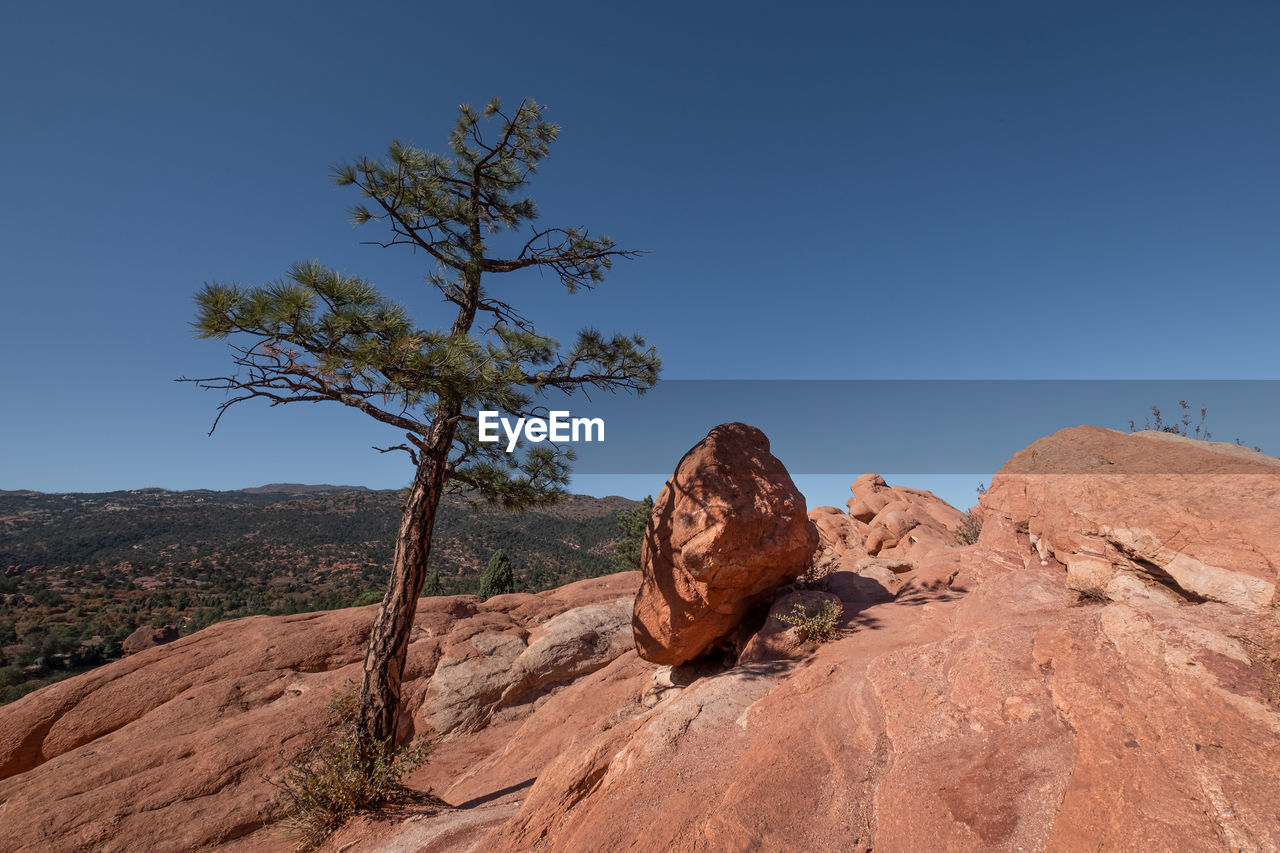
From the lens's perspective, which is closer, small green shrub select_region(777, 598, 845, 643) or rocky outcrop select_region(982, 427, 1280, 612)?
rocky outcrop select_region(982, 427, 1280, 612)

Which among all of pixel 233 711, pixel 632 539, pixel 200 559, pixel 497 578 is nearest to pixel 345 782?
pixel 233 711

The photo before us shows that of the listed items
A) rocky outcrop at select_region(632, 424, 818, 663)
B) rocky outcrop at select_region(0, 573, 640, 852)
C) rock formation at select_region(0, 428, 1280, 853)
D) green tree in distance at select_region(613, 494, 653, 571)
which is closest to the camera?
rock formation at select_region(0, 428, 1280, 853)

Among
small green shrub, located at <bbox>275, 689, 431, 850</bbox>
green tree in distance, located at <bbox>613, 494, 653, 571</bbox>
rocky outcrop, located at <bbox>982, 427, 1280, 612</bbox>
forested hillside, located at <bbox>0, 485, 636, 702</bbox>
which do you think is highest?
rocky outcrop, located at <bbox>982, 427, 1280, 612</bbox>

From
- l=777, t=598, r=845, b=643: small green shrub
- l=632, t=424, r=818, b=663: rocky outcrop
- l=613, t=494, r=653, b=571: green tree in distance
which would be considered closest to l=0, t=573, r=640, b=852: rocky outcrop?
l=632, t=424, r=818, b=663: rocky outcrop

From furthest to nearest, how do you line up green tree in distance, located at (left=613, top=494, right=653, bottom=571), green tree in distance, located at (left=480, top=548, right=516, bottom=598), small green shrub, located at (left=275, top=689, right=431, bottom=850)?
1. green tree in distance, located at (left=613, top=494, right=653, bottom=571)
2. green tree in distance, located at (left=480, top=548, right=516, bottom=598)
3. small green shrub, located at (left=275, top=689, right=431, bottom=850)

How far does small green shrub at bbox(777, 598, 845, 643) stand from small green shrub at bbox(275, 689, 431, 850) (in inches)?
214

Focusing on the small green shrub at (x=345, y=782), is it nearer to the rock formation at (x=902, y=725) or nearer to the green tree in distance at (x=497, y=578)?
the rock formation at (x=902, y=725)

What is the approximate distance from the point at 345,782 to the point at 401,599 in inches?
87.5

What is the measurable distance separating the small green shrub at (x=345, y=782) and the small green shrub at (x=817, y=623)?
544 centimetres

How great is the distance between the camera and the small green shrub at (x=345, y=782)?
6152 millimetres

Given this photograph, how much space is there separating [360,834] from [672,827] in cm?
429

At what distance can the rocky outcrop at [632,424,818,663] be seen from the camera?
831 cm

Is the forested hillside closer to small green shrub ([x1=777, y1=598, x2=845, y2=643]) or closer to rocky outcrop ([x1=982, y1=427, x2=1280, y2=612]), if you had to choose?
small green shrub ([x1=777, y1=598, x2=845, y2=643])

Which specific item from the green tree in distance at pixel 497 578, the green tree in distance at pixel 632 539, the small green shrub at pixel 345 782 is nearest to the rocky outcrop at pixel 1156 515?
the small green shrub at pixel 345 782
